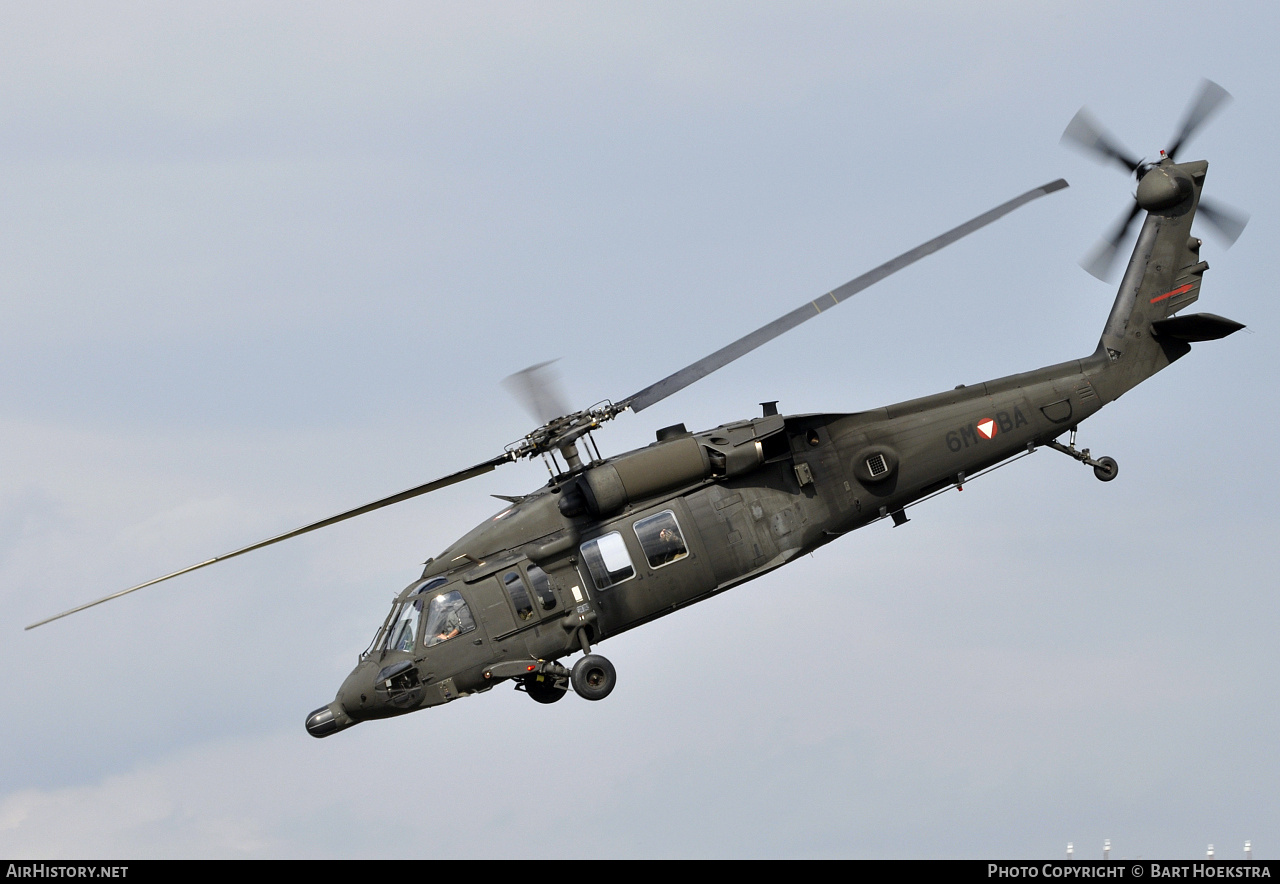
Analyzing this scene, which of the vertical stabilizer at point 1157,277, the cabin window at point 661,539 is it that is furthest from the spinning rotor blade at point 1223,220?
the cabin window at point 661,539

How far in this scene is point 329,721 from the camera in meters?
25.0

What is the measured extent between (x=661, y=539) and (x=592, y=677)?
→ 2875 mm

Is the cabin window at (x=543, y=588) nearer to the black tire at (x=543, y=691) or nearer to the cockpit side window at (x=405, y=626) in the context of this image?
the black tire at (x=543, y=691)

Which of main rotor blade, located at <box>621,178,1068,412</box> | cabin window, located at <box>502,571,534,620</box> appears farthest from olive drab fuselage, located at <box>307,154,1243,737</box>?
main rotor blade, located at <box>621,178,1068,412</box>

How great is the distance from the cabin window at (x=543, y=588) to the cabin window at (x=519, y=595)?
0.62ft

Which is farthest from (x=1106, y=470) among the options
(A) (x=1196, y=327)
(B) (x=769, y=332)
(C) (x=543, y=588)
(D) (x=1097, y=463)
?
(C) (x=543, y=588)

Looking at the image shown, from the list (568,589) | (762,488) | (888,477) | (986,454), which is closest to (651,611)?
(568,589)

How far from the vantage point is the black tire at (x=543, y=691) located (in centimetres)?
2528

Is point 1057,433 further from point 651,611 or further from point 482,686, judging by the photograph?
point 482,686

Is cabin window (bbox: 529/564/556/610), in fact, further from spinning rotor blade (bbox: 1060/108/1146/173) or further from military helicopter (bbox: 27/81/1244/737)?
spinning rotor blade (bbox: 1060/108/1146/173)

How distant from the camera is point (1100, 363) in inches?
1096

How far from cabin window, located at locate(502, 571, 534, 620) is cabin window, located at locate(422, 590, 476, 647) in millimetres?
838
